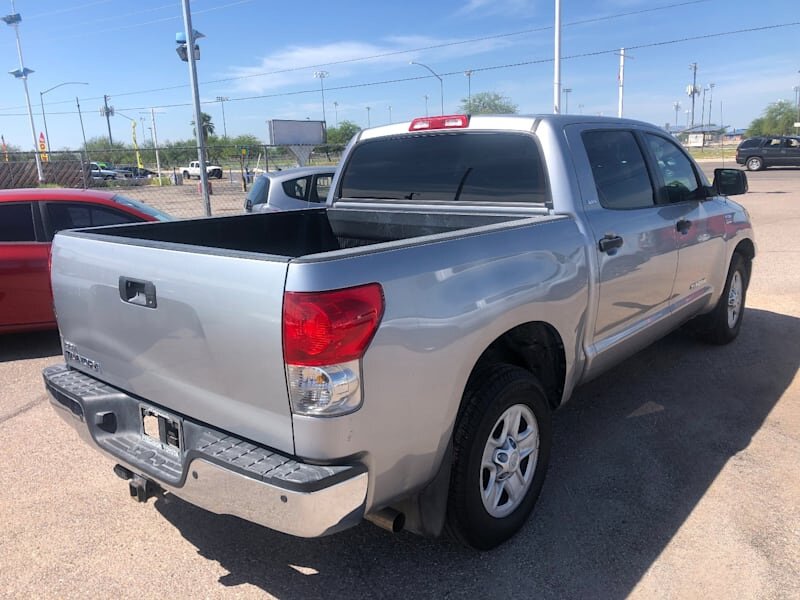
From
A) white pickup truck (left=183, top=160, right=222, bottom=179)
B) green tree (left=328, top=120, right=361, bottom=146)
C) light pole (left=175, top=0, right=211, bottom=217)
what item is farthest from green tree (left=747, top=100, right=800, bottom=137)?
light pole (left=175, top=0, right=211, bottom=217)

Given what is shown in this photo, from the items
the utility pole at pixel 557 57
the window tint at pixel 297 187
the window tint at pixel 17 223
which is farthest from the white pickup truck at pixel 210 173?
the window tint at pixel 17 223

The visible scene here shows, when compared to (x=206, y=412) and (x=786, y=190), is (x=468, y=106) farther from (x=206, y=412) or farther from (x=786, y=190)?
(x=206, y=412)

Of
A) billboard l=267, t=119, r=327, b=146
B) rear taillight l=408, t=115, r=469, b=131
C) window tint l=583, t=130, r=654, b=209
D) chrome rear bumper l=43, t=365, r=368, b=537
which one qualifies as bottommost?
chrome rear bumper l=43, t=365, r=368, b=537

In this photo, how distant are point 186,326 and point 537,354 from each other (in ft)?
5.75

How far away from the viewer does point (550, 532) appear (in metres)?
3.05

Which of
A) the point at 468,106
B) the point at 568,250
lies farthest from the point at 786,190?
the point at 468,106

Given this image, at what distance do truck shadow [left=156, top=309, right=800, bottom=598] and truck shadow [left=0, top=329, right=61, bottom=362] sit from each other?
3538 millimetres

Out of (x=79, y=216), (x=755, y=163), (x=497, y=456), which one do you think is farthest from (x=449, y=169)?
(x=755, y=163)

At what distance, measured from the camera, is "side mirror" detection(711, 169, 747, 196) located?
486 centimetres

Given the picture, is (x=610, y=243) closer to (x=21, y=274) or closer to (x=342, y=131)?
(x=21, y=274)

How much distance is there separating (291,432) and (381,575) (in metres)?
1.04

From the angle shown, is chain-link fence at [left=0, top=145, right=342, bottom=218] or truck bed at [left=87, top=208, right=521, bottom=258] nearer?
truck bed at [left=87, top=208, right=521, bottom=258]

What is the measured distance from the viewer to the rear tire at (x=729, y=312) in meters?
5.38

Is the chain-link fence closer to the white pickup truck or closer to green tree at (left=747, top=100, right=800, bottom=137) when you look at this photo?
the white pickup truck
